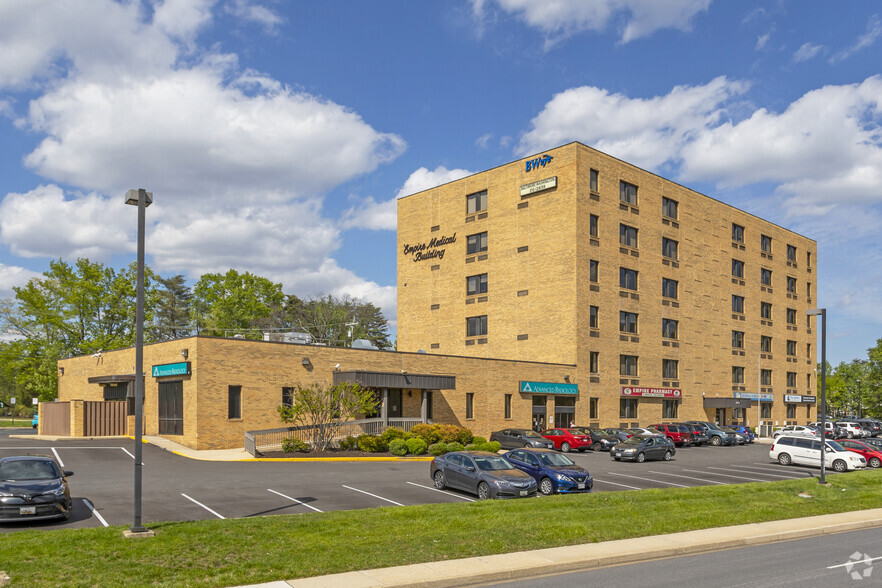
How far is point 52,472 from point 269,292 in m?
63.1

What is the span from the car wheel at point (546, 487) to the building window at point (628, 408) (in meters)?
34.6

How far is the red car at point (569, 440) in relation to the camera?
139ft

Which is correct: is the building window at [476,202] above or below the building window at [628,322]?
above

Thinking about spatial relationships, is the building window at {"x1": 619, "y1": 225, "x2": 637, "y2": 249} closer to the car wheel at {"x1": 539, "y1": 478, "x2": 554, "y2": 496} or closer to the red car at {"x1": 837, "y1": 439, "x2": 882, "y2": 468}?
the red car at {"x1": 837, "y1": 439, "x2": 882, "y2": 468}

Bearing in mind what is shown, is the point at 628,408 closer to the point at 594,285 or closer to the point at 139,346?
the point at 594,285

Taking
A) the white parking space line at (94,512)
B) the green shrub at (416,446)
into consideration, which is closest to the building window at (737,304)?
the green shrub at (416,446)

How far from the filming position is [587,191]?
5481 centimetres

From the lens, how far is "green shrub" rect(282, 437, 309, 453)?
116 feet

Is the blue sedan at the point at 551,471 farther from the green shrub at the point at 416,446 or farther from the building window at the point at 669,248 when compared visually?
the building window at the point at 669,248

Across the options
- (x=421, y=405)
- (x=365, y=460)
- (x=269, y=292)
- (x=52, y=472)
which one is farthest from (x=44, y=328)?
(x=52, y=472)

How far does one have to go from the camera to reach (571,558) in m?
14.4

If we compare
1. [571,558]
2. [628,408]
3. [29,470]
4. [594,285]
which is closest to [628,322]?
[594,285]

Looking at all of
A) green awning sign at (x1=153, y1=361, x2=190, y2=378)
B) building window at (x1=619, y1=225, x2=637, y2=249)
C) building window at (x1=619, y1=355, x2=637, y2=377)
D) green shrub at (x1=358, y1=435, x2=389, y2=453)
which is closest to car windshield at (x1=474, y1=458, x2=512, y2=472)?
green shrub at (x1=358, y1=435, x2=389, y2=453)

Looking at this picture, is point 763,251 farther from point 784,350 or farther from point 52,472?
point 52,472
